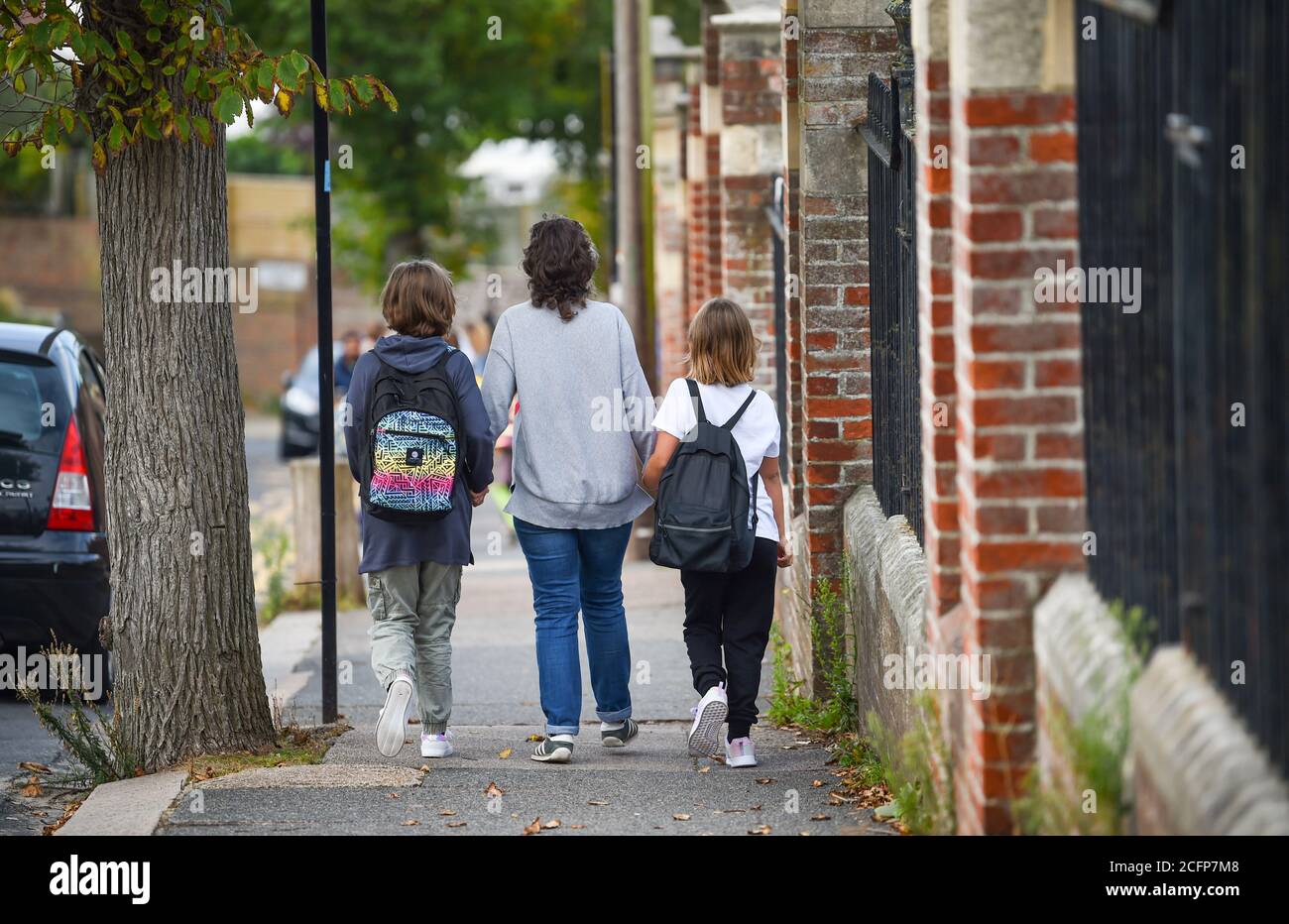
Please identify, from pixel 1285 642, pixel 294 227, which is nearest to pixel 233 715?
pixel 1285 642

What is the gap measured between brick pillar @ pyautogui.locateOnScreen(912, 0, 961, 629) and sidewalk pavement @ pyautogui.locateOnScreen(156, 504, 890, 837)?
2.57 ft

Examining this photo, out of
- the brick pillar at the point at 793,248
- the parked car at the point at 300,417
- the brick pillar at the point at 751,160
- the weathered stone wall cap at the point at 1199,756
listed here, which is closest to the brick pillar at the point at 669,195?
the brick pillar at the point at 751,160

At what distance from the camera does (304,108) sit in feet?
89.7

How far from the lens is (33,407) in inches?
289

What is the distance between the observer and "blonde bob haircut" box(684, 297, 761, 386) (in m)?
5.62

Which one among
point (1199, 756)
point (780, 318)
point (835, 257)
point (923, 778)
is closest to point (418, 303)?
point (835, 257)

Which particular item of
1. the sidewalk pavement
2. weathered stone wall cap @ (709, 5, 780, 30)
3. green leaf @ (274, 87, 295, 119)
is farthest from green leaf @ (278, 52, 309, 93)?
weathered stone wall cap @ (709, 5, 780, 30)

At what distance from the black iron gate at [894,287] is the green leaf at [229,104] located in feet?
6.64

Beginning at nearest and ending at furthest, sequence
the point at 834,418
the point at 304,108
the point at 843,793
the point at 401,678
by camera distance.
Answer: the point at 843,793 → the point at 401,678 → the point at 834,418 → the point at 304,108

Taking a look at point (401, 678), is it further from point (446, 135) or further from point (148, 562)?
point (446, 135)

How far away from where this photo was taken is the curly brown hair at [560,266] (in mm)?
5715

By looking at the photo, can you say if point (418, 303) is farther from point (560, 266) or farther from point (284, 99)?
point (284, 99)

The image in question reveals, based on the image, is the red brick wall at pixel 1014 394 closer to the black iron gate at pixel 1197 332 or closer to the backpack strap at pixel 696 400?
the black iron gate at pixel 1197 332
